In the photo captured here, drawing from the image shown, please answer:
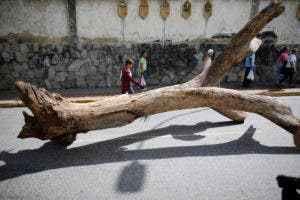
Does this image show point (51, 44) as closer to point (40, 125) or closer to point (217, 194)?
point (40, 125)

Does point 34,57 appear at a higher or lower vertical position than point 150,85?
higher

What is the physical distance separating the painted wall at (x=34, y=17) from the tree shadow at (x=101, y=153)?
790cm

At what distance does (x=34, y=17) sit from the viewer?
11.1 metres

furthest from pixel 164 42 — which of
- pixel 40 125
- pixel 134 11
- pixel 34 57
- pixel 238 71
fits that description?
pixel 40 125

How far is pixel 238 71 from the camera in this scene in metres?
12.1

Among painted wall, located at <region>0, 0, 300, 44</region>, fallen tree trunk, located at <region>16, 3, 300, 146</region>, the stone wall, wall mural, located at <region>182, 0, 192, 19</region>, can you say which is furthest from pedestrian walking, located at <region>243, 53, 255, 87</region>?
fallen tree trunk, located at <region>16, 3, 300, 146</region>

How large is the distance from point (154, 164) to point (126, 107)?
1.17 meters

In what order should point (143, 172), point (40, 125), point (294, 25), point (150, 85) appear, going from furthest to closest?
point (294, 25), point (150, 85), point (40, 125), point (143, 172)

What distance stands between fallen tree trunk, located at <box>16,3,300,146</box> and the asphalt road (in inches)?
20.1

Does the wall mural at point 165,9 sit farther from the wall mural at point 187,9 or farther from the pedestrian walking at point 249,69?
the pedestrian walking at point 249,69

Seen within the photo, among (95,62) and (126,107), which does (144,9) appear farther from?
(126,107)

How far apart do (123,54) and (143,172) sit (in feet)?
26.5

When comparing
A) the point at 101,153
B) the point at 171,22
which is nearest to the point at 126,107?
the point at 101,153

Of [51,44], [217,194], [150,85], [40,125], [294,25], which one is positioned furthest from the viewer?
[294,25]
